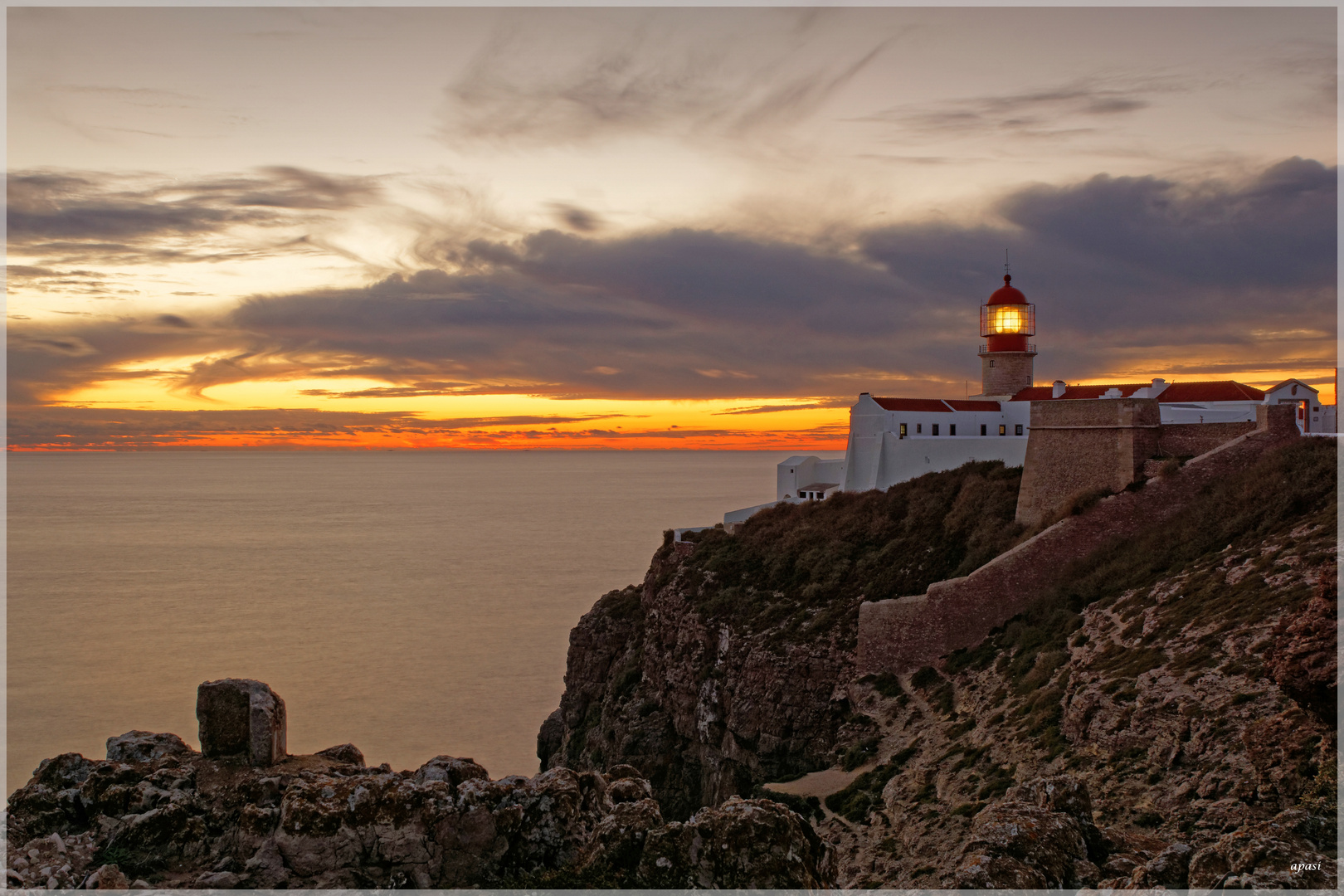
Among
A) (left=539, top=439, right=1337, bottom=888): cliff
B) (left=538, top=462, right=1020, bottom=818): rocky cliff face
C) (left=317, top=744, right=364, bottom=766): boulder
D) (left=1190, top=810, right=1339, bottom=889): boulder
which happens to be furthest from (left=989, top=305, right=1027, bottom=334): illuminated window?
(left=317, top=744, right=364, bottom=766): boulder

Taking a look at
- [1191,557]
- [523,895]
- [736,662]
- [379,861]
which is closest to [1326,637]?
[523,895]

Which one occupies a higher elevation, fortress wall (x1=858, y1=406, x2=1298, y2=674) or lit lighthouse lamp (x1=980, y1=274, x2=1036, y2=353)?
lit lighthouse lamp (x1=980, y1=274, x2=1036, y2=353)

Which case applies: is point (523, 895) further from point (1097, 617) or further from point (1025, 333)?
point (1025, 333)

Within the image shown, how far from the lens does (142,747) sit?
31.1 ft

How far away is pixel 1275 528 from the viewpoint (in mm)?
18422

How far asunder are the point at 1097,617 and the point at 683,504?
11242 cm

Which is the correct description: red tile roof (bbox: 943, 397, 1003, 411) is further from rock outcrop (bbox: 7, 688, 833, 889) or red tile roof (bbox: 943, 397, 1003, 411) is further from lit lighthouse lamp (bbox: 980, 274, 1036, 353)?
rock outcrop (bbox: 7, 688, 833, 889)

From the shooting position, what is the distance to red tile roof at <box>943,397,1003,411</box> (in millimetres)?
38875

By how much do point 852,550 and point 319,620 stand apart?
41532 mm

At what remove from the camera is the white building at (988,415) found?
113ft

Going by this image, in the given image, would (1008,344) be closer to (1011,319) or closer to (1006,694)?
(1011,319)

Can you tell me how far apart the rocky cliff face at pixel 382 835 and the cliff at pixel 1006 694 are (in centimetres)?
200

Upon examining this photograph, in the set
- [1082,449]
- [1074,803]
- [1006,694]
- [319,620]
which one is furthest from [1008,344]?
[319,620]

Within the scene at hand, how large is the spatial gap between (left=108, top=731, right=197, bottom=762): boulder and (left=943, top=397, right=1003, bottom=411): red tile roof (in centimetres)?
3452
